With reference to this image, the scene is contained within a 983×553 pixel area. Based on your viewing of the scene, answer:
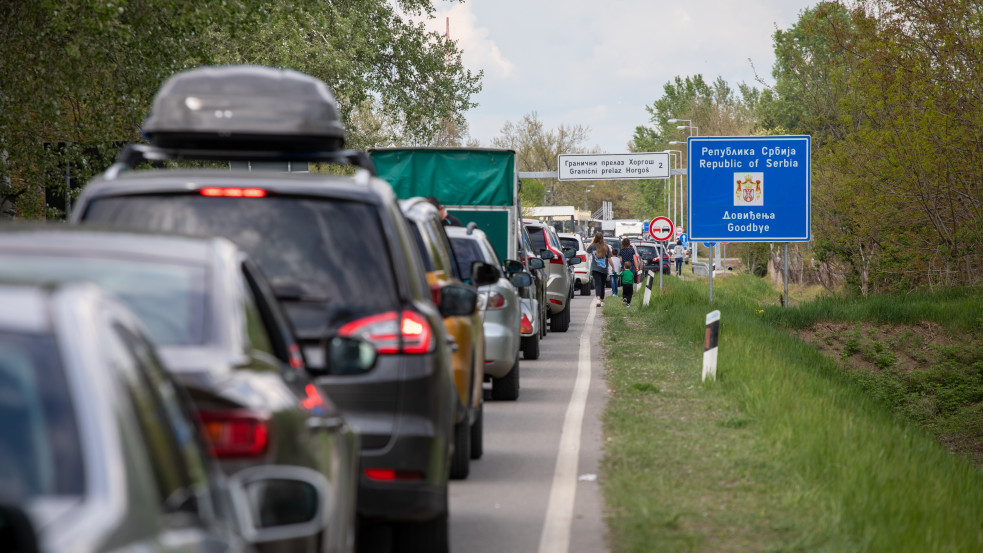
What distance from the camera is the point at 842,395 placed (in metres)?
13.6

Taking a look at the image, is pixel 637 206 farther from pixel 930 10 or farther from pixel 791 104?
pixel 930 10

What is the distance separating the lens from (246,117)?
26.9 feet

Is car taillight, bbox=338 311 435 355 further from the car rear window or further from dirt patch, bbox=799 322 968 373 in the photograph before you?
the car rear window

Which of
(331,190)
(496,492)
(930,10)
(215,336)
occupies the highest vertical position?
(930,10)

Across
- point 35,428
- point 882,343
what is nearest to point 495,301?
point 35,428

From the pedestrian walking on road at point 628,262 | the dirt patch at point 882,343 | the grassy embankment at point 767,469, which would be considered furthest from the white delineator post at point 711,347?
the pedestrian walking on road at point 628,262

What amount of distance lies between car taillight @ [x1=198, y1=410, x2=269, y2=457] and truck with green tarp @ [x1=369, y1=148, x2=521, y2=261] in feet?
59.1

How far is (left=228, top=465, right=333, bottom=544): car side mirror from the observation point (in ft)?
11.1

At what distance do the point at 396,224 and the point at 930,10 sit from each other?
22.3 meters

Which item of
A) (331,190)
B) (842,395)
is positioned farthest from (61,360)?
(842,395)

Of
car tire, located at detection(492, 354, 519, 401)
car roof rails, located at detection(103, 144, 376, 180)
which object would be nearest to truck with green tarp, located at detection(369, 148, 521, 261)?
car tire, located at detection(492, 354, 519, 401)

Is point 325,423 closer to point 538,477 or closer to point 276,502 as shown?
point 276,502

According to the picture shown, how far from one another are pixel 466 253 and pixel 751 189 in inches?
432

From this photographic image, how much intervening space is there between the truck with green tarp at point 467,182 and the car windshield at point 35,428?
19357 mm
